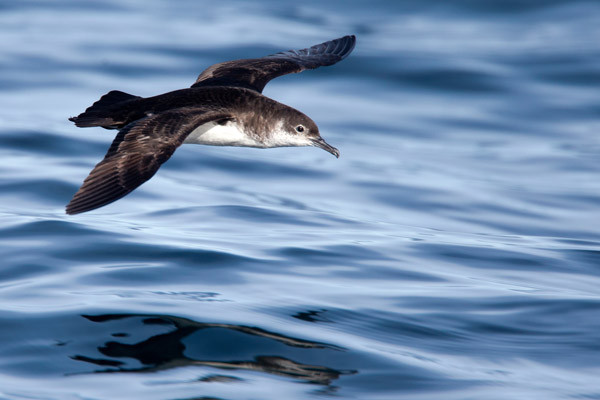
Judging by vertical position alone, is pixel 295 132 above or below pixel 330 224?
above

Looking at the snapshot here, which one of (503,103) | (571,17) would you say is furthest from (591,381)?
(571,17)

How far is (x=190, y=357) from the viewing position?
5.65 m

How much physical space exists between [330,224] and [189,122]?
9.24 feet

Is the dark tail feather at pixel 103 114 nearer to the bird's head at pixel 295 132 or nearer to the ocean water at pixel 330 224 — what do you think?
→ the ocean water at pixel 330 224

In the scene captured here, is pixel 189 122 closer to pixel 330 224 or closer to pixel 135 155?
pixel 135 155

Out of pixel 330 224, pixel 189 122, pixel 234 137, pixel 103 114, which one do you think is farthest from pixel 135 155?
pixel 330 224

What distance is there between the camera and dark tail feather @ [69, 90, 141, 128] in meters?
6.57

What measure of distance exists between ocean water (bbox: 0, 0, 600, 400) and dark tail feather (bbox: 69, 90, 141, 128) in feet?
3.65

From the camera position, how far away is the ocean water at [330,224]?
5656 mm

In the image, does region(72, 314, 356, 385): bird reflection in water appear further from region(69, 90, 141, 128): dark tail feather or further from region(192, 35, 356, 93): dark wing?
region(192, 35, 356, 93): dark wing

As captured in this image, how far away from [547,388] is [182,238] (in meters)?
3.49

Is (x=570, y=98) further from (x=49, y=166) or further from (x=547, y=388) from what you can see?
(x=547, y=388)

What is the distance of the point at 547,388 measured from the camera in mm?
5566

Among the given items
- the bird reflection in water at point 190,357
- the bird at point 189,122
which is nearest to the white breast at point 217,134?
the bird at point 189,122
